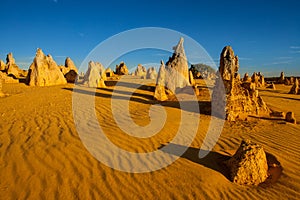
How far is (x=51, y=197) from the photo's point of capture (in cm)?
373

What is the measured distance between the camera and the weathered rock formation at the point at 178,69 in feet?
51.2

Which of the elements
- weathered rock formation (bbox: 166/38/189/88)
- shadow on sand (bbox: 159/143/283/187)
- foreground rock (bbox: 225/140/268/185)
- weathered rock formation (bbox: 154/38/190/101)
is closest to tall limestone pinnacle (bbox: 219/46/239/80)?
weathered rock formation (bbox: 154/38/190/101)

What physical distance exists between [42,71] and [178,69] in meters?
11.5

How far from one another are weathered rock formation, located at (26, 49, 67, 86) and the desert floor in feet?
33.7

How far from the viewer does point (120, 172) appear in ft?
14.9

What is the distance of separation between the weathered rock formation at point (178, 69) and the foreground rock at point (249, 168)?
11.0 metres

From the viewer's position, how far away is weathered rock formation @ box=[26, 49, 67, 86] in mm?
17150

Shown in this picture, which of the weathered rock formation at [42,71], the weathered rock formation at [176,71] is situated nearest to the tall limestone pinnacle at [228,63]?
the weathered rock formation at [176,71]

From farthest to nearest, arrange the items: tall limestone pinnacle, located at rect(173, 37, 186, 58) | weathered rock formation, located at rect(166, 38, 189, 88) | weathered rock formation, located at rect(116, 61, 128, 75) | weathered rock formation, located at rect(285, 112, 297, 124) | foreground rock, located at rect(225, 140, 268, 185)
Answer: weathered rock formation, located at rect(116, 61, 128, 75)
tall limestone pinnacle, located at rect(173, 37, 186, 58)
weathered rock formation, located at rect(166, 38, 189, 88)
weathered rock formation, located at rect(285, 112, 297, 124)
foreground rock, located at rect(225, 140, 268, 185)

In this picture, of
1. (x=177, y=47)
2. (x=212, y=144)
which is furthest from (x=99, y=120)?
(x=177, y=47)

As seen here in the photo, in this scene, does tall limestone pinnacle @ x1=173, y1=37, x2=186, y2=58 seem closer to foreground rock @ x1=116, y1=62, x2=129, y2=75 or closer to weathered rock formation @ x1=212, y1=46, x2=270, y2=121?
weathered rock formation @ x1=212, y1=46, x2=270, y2=121

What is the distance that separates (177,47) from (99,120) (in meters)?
10.4

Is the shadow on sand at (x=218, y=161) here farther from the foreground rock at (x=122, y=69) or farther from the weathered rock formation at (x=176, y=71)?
the foreground rock at (x=122, y=69)

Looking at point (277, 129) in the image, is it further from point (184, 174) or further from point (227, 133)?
point (184, 174)
